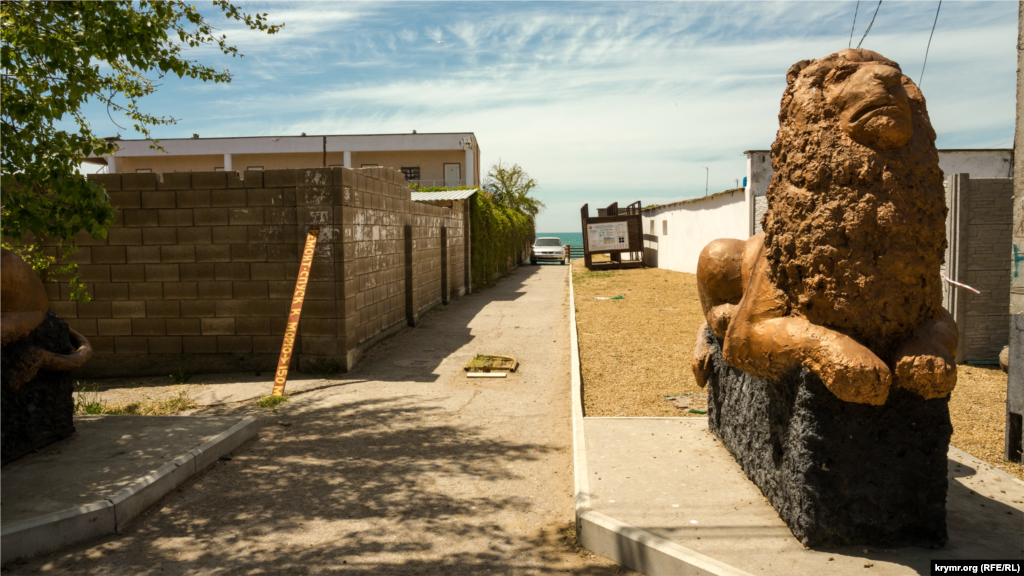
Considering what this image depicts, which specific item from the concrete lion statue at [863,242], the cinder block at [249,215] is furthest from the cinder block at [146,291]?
the concrete lion statue at [863,242]

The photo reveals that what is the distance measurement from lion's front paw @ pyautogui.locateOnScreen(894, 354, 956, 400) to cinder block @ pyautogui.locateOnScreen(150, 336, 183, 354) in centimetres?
847

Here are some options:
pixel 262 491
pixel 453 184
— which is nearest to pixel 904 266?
pixel 262 491

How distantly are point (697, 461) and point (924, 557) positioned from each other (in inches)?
63.7

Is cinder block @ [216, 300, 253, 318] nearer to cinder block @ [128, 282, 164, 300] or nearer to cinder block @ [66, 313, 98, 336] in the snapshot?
cinder block @ [128, 282, 164, 300]

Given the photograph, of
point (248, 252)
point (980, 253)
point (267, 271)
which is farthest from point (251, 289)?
point (980, 253)

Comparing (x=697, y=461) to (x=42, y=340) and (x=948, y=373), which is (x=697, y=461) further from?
(x=42, y=340)

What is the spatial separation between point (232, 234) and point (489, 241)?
13.5 metres

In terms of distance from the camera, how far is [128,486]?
433 cm

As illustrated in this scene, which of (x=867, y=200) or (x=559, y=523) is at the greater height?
(x=867, y=200)

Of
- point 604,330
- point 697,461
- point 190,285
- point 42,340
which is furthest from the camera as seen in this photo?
point 604,330

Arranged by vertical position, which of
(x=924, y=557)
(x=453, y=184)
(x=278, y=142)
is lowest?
(x=924, y=557)

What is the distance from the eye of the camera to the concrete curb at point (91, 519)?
370cm

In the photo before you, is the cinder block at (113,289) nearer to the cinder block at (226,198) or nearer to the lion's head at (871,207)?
the cinder block at (226,198)

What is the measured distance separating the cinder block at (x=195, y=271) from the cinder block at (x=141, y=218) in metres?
0.68
